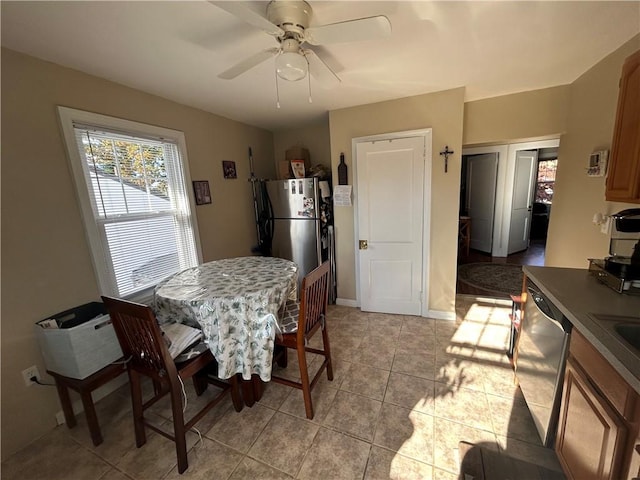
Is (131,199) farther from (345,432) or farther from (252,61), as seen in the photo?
(345,432)

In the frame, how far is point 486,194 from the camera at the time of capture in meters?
5.02

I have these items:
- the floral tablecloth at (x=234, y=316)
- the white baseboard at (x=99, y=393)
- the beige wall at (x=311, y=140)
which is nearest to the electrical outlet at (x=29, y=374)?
the white baseboard at (x=99, y=393)

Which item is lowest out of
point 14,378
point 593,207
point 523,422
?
point 523,422

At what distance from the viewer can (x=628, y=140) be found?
1.28 meters

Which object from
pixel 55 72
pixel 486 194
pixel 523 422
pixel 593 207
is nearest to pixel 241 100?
pixel 55 72

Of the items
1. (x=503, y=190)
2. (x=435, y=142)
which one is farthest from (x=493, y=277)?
(x=435, y=142)

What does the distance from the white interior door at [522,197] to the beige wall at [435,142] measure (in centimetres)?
315

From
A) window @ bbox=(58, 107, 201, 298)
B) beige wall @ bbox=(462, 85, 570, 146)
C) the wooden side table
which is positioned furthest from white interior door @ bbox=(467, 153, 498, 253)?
the wooden side table

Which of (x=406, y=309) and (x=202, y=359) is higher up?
(x=202, y=359)

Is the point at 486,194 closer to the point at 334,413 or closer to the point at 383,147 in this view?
the point at 383,147

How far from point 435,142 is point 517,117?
88 centimetres

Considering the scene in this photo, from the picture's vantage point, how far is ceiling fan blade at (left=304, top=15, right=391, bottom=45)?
1057mm

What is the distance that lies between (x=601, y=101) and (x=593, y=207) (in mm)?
776

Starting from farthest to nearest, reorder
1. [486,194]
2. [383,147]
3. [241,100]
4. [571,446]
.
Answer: [486,194], [383,147], [241,100], [571,446]
